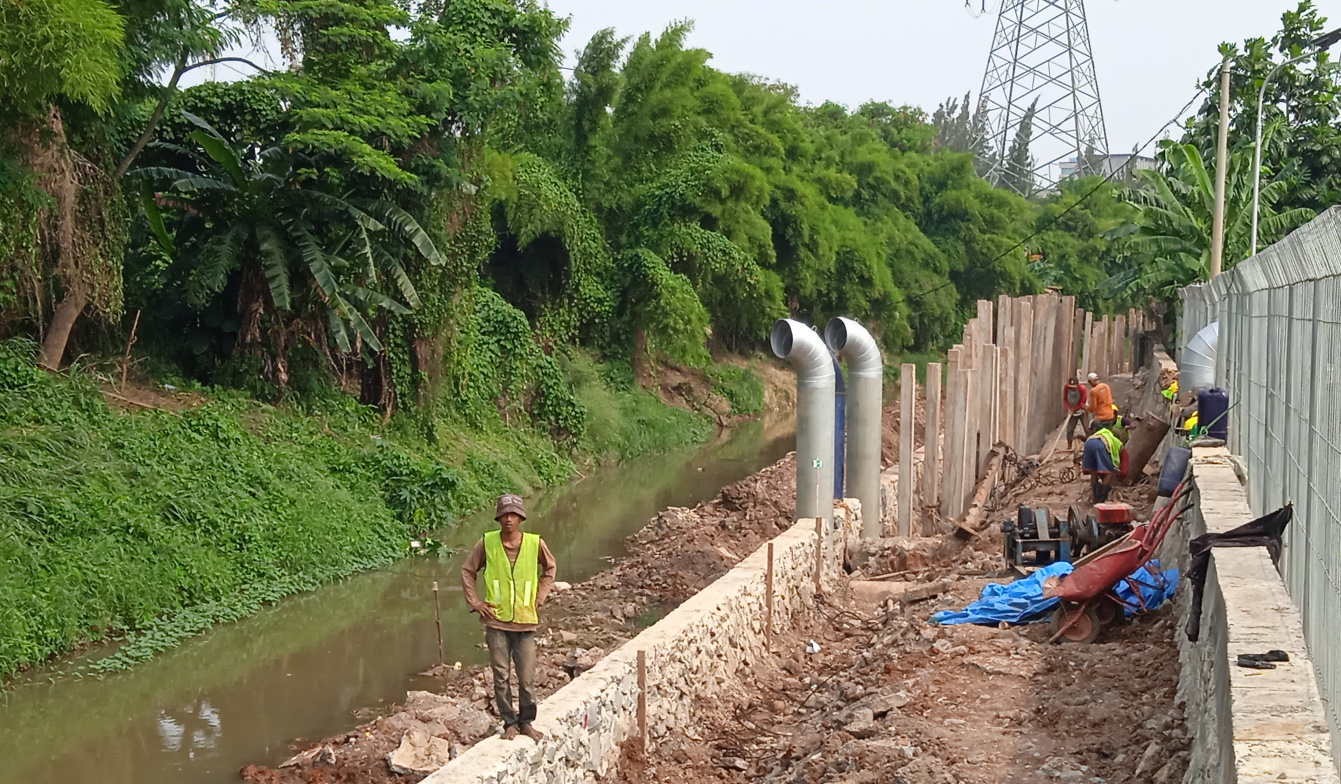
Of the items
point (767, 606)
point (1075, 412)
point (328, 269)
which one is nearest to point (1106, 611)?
point (767, 606)

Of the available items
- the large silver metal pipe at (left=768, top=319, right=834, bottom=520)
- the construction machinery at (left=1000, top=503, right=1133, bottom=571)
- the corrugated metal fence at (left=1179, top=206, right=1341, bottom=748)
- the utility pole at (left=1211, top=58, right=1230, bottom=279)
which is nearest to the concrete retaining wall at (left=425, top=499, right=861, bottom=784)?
the large silver metal pipe at (left=768, top=319, right=834, bottom=520)

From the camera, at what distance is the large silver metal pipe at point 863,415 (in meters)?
14.3

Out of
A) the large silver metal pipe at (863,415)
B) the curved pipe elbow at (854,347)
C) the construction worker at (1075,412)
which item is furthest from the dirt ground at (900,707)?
the construction worker at (1075,412)

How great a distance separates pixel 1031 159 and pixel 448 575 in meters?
63.3

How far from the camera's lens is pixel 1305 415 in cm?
515

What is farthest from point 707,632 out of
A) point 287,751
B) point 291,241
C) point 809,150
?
point 809,150

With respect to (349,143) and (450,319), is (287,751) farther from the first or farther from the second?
(450,319)

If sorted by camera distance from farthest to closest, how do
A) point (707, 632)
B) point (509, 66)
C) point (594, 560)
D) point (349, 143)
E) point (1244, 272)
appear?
point (509, 66)
point (594, 560)
point (349, 143)
point (707, 632)
point (1244, 272)

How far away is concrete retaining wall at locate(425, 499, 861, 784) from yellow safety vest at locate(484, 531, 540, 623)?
2.23 ft

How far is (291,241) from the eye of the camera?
16844 millimetres

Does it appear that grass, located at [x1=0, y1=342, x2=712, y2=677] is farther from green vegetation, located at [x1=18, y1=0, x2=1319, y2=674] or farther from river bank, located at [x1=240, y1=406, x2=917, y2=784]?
river bank, located at [x1=240, y1=406, x2=917, y2=784]

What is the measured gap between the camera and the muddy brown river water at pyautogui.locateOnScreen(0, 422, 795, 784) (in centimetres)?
941

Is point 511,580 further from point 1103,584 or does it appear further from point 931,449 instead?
point 931,449

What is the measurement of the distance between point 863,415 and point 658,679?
681 centimetres
